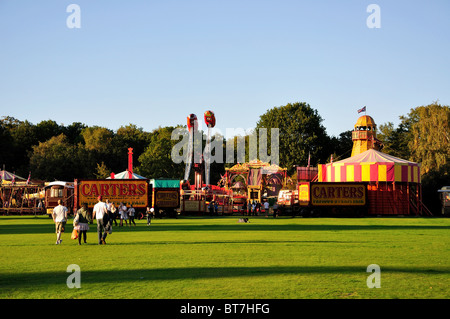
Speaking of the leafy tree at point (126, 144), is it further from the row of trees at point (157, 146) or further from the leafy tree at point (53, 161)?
the leafy tree at point (53, 161)

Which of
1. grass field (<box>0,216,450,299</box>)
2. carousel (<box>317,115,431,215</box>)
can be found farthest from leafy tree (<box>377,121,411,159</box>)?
grass field (<box>0,216,450,299</box>)

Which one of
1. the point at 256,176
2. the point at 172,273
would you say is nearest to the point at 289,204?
the point at 256,176

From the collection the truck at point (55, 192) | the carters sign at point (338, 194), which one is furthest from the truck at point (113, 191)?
the carters sign at point (338, 194)

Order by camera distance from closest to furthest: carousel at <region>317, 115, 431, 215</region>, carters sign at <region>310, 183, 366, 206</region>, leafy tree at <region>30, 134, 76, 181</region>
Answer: carters sign at <region>310, 183, 366, 206</region>
carousel at <region>317, 115, 431, 215</region>
leafy tree at <region>30, 134, 76, 181</region>

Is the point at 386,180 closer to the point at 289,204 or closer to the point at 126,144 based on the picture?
the point at 289,204

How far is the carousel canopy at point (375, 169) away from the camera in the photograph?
5922cm

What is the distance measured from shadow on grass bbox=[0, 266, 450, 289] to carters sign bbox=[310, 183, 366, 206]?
40.9 meters

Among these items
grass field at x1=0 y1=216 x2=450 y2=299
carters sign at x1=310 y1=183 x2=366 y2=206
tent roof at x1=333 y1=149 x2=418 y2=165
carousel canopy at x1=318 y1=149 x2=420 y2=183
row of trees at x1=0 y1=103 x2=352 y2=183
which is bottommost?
grass field at x1=0 y1=216 x2=450 y2=299

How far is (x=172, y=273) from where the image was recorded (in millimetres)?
13727

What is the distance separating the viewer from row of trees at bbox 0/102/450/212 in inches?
3526

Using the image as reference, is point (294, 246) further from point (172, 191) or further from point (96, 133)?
point (96, 133)

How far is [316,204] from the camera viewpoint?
55.4 meters

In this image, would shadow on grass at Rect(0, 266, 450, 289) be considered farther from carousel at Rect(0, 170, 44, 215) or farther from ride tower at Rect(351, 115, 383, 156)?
ride tower at Rect(351, 115, 383, 156)

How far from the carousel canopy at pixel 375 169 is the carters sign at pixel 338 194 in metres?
4.11
